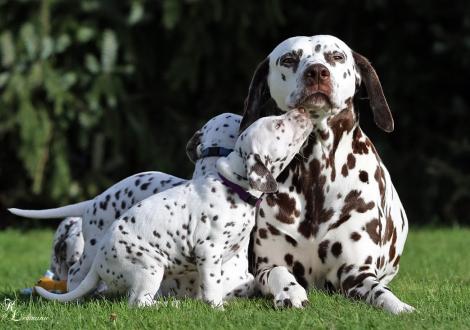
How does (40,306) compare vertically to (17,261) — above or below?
above

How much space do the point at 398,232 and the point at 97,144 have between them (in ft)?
23.1

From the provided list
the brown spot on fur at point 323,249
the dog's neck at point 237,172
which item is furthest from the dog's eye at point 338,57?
the brown spot on fur at point 323,249

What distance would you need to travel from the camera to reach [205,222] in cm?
578

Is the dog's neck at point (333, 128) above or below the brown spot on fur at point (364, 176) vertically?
above

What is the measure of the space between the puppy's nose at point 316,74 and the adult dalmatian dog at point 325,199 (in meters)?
0.08

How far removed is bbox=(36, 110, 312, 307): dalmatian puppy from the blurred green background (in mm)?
6612

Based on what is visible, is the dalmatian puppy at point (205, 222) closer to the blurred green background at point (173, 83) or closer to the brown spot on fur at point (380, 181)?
the brown spot on fur at point (380, 181)

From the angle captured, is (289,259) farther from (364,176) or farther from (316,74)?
(316,74)

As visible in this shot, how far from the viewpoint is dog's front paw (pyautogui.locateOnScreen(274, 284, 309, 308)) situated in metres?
5.72

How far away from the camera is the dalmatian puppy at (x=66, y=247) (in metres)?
7.27

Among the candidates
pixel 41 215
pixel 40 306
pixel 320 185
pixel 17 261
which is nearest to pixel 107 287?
pixel 40 306

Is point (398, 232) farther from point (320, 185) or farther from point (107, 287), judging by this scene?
point (107, 287)

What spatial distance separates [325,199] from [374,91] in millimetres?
790

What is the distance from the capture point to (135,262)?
5.81 metres
